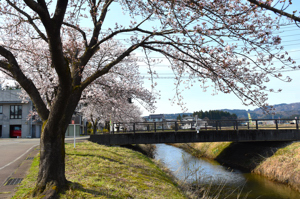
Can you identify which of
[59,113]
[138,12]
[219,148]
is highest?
[138,12]

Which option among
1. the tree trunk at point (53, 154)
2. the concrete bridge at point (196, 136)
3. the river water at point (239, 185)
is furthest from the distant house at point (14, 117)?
the tree trunk at point (53, 154)

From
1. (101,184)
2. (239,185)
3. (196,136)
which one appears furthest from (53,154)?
(196,136)

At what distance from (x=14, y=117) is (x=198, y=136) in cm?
3809

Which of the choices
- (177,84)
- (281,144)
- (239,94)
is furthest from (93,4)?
(281,144)

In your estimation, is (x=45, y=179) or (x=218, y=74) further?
(x=218, y=74)

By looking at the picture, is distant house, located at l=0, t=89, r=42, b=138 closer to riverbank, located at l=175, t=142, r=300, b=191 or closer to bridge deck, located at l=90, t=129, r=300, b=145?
bridge deck, located at l=90, t=129, r=300, b=145

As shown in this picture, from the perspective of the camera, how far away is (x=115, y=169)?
955 cm

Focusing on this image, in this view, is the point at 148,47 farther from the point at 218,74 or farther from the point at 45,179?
the point at 45,179

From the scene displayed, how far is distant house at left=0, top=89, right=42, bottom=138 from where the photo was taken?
4347 centimetres

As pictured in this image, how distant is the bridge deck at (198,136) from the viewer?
20625mm

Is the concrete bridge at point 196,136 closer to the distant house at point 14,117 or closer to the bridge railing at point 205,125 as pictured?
the bridge railing at point 205,125

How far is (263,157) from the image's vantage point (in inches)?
Result: 756

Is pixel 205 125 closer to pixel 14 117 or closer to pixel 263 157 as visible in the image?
pixel 263 157

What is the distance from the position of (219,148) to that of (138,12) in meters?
23.4
